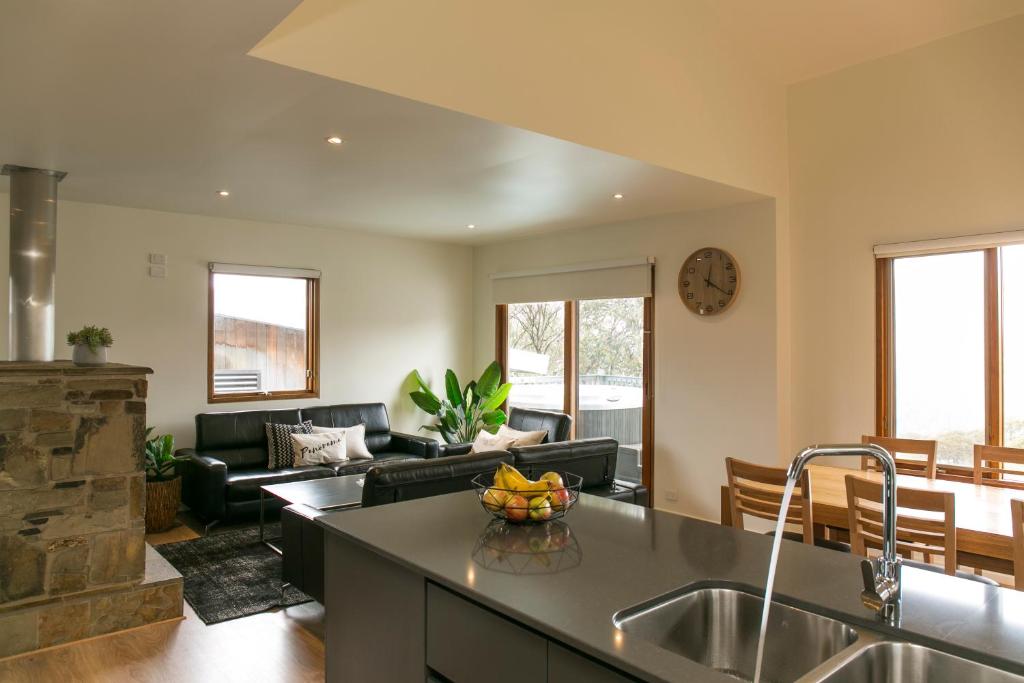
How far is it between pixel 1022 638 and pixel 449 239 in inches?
246

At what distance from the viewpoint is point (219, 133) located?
3512mm

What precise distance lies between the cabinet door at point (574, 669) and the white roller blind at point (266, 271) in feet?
17.4

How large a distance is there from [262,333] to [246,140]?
286 cm

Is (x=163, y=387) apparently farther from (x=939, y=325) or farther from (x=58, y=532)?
(x=939, y=325)

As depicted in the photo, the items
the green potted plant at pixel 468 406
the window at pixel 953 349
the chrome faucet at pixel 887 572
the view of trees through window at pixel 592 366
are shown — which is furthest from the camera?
the green potted plant at pixel 468 406

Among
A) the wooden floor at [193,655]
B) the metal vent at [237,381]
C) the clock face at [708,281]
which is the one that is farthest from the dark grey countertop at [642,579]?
the metal vent at [237,381]

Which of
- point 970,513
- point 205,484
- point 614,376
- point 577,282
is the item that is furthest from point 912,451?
point 205,484

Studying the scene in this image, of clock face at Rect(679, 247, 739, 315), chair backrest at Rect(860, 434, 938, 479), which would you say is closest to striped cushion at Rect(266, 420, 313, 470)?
clock face at Rect(679, 247, 739, 315)

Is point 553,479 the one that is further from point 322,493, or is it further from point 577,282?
point 577,282

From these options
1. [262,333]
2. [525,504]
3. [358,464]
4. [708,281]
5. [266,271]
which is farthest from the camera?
[262,333]

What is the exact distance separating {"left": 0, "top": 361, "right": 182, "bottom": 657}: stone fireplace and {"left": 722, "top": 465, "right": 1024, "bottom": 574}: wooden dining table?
9.99 feet

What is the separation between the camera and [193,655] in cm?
312

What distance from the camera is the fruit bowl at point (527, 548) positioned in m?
1.57

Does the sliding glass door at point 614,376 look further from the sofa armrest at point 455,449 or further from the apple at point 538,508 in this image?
the apple at point 538,508
